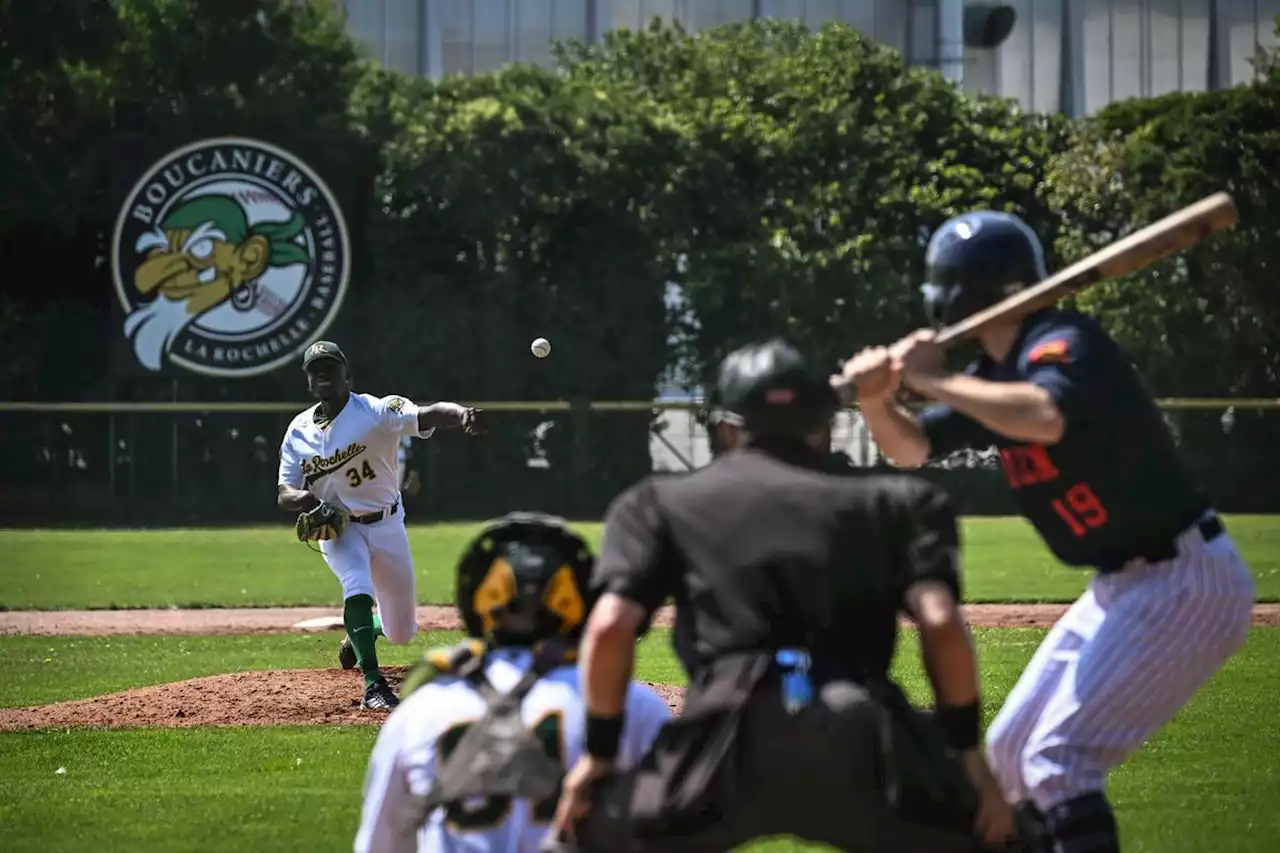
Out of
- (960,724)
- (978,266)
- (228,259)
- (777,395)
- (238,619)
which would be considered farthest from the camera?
(228,259)

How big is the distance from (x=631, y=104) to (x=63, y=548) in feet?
56.2

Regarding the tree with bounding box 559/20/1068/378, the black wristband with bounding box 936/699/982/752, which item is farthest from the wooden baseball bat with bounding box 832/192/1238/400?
the tree with bounding box 559/20/1068/378

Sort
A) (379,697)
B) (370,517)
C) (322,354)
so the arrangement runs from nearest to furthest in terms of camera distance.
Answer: (379,697) → (322,354) → (370,517)

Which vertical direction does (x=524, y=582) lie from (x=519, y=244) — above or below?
below

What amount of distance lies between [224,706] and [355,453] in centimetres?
170

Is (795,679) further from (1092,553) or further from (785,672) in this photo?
(1092,553)

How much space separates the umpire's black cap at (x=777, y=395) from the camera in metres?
4.18

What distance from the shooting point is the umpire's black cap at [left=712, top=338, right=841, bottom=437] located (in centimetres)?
418

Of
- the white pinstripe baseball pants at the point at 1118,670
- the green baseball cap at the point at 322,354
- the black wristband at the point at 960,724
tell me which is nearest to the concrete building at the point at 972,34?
the green baseball cap at the point at 322,354

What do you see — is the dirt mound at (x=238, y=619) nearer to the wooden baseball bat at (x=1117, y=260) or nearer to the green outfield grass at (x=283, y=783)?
the green outfield grass at (x=283, y=783)

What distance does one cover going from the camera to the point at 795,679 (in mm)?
3898

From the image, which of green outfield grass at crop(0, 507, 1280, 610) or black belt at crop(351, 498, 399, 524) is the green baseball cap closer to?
black belt at crop(351, 498, 399, 524)

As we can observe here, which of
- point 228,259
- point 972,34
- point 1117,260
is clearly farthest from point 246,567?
point 972,34

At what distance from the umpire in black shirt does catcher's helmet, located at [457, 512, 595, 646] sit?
211mm
